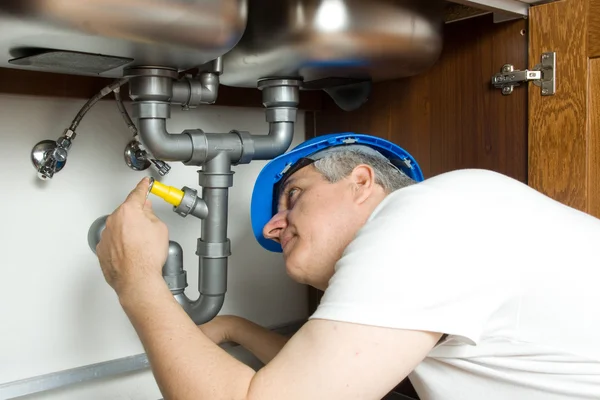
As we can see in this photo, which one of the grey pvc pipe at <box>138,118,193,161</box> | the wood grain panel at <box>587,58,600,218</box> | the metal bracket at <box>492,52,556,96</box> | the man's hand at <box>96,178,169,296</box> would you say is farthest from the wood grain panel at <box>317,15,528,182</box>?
the man's hand at <box>96,178,169,296</box>

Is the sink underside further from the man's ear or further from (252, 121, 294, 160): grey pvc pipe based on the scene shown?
the man's ear

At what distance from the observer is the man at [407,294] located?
605mm

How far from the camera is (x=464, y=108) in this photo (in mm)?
1148

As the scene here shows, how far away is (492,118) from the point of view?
1.10 meters

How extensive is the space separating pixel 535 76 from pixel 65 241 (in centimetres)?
81

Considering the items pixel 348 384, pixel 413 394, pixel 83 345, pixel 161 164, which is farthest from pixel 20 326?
pixel 413 394

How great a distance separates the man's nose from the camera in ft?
2.99

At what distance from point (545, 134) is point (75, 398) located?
900mm

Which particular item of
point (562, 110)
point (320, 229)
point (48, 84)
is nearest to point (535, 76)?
point (562, 110)

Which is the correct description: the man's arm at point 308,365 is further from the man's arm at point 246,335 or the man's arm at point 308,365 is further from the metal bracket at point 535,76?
the metal bracket at point 535,76

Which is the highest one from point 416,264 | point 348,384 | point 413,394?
point 416,264

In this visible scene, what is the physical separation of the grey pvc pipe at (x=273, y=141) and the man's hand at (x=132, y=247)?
26cm

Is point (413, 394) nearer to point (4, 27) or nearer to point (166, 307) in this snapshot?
point (166, 307)

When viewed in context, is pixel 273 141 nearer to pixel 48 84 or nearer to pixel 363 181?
pixel 363 181
